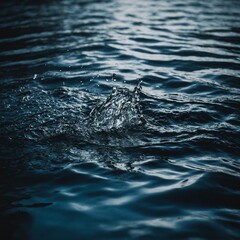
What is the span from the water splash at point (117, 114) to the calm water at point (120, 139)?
0.02 meters

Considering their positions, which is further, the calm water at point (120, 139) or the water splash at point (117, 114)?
the water splash at point (117, 114)

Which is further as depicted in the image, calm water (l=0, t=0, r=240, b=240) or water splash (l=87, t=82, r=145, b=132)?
water splash (l=87, t=82, r=145, b=132)

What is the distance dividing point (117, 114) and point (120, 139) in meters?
0.73

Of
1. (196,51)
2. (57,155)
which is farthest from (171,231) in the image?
(196,51)

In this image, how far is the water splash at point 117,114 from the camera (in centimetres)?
430

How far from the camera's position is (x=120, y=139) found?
3.95 metres

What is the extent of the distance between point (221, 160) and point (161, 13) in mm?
10616

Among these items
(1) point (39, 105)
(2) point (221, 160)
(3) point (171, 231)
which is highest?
(1) point (39, 105)

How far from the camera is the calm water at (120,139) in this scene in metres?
2.68

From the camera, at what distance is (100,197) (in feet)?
9.66

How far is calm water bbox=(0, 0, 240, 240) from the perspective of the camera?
2.68 metres

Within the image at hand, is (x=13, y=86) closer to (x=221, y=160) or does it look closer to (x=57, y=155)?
(x=57, y=155)

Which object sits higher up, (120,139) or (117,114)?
(117,114)

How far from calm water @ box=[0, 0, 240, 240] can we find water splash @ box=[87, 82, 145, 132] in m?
0.02
